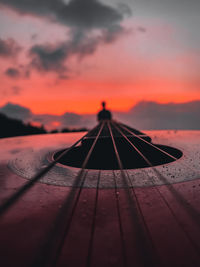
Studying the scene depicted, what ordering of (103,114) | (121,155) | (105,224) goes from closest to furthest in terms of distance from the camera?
1. (105,224)
2. (121,155)
3. (103,114)

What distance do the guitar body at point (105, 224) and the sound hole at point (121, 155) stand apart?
281cm

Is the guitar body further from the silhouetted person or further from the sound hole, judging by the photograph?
the silhouetted person

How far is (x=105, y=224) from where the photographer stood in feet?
7.15

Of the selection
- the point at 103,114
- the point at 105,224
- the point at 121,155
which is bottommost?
the point at 105,224

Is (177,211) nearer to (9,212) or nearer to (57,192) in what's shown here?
(57,192)

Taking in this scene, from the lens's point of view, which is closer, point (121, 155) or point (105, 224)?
point (105, 224)

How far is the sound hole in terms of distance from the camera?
6.51m

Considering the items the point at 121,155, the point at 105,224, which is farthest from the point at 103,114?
the point at 105,224

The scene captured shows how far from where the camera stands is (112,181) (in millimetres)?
3547

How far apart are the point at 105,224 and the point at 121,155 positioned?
491cm

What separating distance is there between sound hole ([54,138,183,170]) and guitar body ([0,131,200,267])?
281 centimetres

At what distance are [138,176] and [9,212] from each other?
240cm

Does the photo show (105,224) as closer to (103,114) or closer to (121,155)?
(121,155)

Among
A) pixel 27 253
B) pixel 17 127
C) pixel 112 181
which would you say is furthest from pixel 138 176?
pixel 17 127
